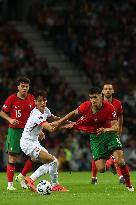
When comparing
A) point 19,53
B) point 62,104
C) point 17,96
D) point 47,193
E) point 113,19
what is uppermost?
point 113,19

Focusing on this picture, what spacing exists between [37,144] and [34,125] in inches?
14.7

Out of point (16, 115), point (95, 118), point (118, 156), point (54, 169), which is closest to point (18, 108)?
point (16, 115)

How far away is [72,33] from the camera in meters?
32.1

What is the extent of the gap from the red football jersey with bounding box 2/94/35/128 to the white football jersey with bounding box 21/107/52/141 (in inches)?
38.8

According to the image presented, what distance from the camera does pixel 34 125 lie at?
16031 millimetres

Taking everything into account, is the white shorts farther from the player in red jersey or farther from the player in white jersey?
the player in red jersey

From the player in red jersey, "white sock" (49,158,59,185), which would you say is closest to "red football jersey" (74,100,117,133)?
"white sock" (49,158,59,185)

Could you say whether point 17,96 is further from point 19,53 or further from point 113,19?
point 113,19

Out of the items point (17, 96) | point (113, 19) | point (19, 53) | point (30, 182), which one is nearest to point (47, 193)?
point (30, 182)

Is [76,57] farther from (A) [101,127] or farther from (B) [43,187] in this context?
(B) [43,187]

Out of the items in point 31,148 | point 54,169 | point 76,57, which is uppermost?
point 76,57

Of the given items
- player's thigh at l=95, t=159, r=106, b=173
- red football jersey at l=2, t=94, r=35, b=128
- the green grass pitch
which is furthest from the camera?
red football jersey at l=2, t=94, r=35, b=128

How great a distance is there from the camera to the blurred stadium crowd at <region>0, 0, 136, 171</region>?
27.8 metres

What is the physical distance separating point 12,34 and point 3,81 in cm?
340
